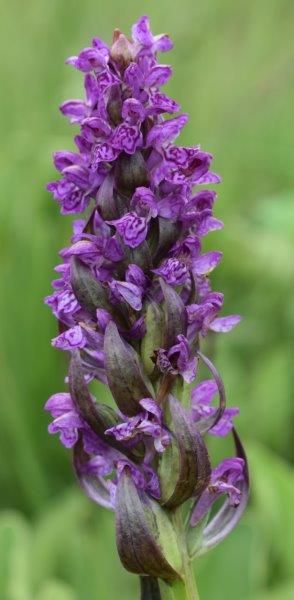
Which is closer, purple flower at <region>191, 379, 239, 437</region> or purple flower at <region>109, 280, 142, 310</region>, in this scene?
purple flower at <region>109, 280, 142, 310</region>

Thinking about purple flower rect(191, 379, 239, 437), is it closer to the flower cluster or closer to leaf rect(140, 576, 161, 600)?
the flower cluster

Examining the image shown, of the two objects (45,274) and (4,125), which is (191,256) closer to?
(45,274)

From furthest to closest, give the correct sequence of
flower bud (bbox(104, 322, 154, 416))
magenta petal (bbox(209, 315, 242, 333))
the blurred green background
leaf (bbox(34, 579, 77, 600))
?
the blurred green background, leaf (bbox(34, 579, 77, 600)), magenta petal (bbox(209, 315, 242, 333)), flower bud (bbox(104, 322, 154, 416))

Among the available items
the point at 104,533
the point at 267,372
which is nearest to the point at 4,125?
the point at 267,372

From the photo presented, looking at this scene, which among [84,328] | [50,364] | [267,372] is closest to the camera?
[84,328]

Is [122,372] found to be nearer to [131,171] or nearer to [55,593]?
[131,171]

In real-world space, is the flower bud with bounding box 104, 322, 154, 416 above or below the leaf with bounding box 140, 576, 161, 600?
above

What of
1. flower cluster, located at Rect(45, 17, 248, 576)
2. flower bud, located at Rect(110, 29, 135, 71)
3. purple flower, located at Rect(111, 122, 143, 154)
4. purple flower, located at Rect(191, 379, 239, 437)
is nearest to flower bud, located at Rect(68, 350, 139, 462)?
flower cluster, located at Rect(45, 17, 248, 576)
